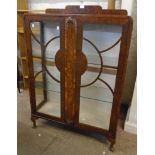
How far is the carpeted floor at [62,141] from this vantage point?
1.58 metres

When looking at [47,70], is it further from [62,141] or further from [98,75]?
[62,141]

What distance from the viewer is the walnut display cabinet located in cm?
132

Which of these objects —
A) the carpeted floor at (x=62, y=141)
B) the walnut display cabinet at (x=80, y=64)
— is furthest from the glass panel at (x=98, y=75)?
the carpeted floor at (x=62, y=141)

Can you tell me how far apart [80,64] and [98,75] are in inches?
7.0

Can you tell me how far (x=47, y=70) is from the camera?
1.66 meters

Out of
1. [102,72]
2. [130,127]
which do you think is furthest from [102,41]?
[130,127]

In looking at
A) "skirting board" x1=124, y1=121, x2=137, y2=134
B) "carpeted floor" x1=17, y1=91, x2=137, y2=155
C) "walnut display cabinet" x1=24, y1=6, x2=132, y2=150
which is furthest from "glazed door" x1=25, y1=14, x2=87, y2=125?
"skirting board" x1=124, y1=121, x2=137, y2=134

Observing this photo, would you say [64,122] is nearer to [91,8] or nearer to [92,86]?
[92,86]

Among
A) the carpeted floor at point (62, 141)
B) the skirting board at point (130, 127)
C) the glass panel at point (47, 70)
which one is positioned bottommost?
the carpeted floor at point (62, 141)

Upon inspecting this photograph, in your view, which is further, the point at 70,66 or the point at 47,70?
the point at 47,70

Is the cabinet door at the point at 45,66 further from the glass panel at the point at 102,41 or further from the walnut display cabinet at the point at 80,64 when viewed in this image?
the glass panel at the point at 102,41

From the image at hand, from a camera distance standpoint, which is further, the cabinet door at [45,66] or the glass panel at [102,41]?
the cabinet door at [45,66]

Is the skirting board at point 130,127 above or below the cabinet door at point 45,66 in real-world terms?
below

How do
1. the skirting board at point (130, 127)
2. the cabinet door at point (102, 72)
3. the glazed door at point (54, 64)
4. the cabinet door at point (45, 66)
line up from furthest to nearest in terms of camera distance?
the skirting board at point (130, 127)
the cabinet door at point (45, 66)
the glazed door at point (54, 64)
the cabinet door at point (102, 72)
